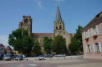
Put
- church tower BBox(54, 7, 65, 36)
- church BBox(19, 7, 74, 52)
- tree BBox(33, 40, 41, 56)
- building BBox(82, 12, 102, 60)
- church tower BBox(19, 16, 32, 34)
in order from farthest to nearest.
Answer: church tower BBox(54, 7, 65, 36), church tower BBox(19, 16, 32, 34), church BBox(19, 7, 74, 52), tree BBox(33, 40, 41, 56), building BBox(82, 12, 102, 60)

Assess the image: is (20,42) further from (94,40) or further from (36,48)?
(94,40)

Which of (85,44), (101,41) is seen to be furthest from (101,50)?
(85,44)

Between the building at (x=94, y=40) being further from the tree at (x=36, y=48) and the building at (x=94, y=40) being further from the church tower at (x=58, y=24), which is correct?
the church tower at (x=58, y=24)

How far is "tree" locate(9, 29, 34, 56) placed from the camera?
56.0m

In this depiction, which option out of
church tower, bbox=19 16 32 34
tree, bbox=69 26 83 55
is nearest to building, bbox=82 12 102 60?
tree, bbox=69 26 83 55

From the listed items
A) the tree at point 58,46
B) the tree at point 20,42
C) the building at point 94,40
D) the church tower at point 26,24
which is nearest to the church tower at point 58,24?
the tree at point 58,46

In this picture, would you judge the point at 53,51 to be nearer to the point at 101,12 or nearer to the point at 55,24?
the point at 55,24

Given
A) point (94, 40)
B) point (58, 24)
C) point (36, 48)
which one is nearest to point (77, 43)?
point (36, 48)

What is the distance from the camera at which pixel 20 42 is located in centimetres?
5606

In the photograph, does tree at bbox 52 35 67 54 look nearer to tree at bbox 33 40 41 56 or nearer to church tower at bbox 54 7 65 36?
tree at bbox 33 40 41 56

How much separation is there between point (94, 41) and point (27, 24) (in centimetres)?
5620

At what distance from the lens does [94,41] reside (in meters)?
22.9

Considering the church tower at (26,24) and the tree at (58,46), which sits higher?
the church tower at (26,24)

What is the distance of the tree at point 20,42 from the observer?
56.0m
